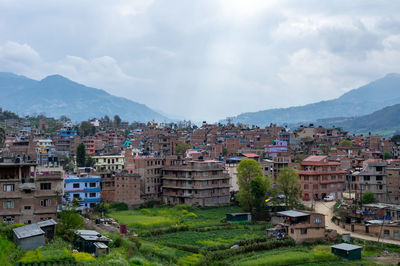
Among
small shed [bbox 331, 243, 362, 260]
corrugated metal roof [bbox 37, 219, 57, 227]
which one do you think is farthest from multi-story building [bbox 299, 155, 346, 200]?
corrugated metal roof [bbox 37, 219, 57, 227]

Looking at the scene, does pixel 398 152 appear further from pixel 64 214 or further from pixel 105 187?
pixel 64 214

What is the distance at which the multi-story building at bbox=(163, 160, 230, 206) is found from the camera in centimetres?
6631

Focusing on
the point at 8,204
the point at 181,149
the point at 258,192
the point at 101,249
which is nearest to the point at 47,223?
the point at 8,204

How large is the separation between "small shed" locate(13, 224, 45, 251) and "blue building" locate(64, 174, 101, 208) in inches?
929

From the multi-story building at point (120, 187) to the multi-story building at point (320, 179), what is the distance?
23.1 m

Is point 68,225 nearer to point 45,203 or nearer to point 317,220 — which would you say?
point 45,203

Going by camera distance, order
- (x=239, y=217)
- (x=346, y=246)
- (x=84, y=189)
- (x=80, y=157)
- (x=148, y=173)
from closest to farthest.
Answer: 1. (x=346, y=246)
2. (x=239, y=217)
3. (x=84, y=189)
4. (x=148, y=173)
5. (x=80, y=157)

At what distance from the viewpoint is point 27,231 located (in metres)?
34.7

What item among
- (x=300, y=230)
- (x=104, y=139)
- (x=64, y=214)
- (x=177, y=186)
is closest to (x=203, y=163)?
(x=177, y=186)

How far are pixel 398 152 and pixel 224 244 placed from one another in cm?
6403

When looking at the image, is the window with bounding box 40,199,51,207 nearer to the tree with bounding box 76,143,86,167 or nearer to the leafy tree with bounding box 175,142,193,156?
the tree with bounding box 76,143,86,167

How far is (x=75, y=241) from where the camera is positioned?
37500 mm

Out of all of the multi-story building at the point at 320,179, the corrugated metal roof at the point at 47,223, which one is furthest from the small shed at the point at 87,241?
the multi-story building at the point at 320,179

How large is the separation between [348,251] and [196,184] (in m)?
28.4
